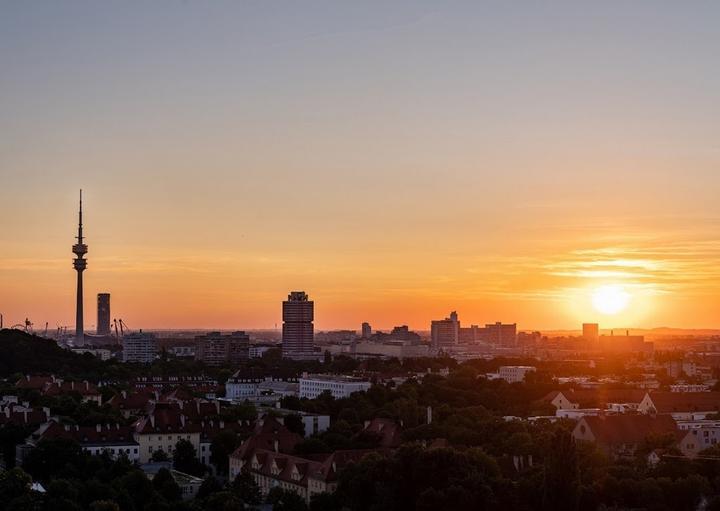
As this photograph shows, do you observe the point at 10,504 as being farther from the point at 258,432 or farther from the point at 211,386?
the point at 211,386

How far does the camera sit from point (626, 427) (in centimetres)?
4225

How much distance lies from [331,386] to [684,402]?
25263 mm

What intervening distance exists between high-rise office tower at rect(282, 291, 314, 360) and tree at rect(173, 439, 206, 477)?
10259 cm

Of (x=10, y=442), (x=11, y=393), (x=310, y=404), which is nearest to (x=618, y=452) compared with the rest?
(x=310, y=404)

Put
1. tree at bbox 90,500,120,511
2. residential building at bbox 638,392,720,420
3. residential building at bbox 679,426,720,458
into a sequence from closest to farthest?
tree at bbox 90,500,120,511 → residential building at bbox 679,426,720,458 → residential building at bbox 638,392,720,420

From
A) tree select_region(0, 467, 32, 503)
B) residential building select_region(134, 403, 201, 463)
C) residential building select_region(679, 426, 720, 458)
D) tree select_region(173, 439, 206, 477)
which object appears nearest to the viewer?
tree select_region(0, 467, 32, 503)

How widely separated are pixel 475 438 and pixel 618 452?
5.43m

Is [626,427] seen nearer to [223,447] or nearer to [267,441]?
[267,441]

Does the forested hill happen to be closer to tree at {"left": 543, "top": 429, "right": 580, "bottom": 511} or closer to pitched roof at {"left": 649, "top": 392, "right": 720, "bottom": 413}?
pitched roof at {"left": 649, "top": 392, "right": 720, "bottom": 413}

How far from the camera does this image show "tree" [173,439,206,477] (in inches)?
1581

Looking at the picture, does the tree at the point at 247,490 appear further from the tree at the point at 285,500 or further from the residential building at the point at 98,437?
the residential building at the point at 98,437

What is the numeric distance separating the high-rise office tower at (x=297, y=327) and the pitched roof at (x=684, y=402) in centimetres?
8981

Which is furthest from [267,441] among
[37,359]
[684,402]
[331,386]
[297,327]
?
[297,327]

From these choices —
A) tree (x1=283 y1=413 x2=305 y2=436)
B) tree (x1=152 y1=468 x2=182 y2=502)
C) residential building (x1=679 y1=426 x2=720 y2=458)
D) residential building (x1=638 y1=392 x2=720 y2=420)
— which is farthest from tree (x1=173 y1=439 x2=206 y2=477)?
residential building (x1=638 y1=392 x2=720 y2=420)
